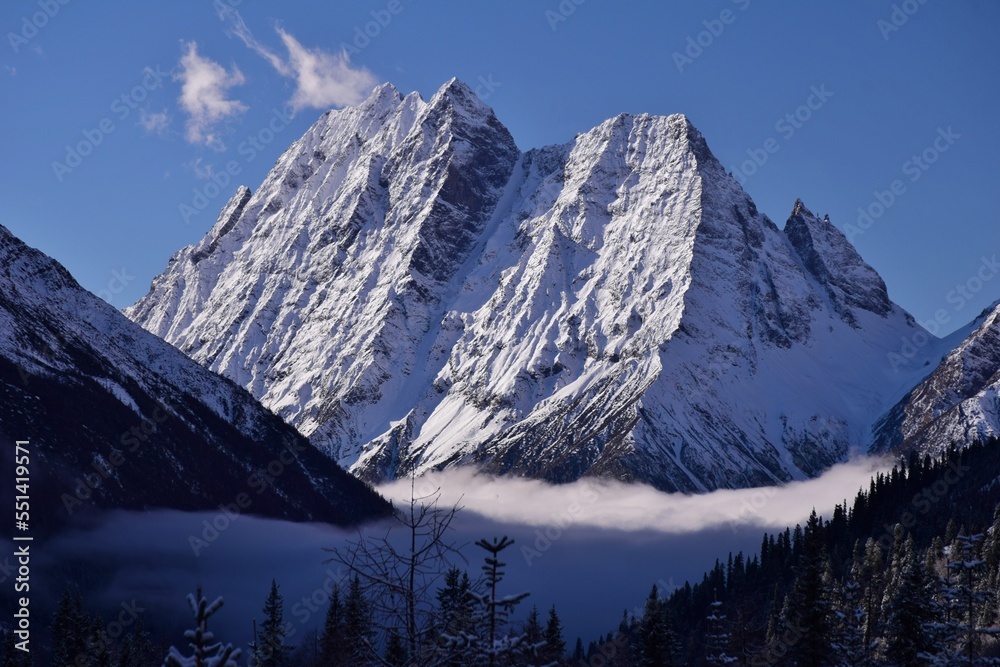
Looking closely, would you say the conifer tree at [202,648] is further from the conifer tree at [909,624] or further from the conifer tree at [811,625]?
the conifer tree at [811,625]

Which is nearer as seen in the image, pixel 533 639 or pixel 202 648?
pixel 202 648

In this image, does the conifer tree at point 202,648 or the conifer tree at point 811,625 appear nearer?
the conifer tree at point 202,648

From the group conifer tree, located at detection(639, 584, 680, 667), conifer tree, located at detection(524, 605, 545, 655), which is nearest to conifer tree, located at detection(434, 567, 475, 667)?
conifer tree, located at detection(524, 605, 545, 655)

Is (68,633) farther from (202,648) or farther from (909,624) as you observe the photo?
(202,648)

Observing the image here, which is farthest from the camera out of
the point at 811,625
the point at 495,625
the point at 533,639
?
the point at 811,625

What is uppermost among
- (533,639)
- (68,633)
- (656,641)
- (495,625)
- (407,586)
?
(407,586)

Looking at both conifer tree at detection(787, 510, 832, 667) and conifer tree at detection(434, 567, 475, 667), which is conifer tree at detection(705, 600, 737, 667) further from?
conifer tree at detection(434, 567, 475, 667)

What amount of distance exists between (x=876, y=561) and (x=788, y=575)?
115ft

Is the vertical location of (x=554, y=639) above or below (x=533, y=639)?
below

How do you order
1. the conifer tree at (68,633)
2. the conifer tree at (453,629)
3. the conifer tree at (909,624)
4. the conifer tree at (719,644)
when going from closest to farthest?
the conifer tree at (453,629)
the conifer tree at (909,624)
the conifer tree at (719,644)
the conifer tree at (68,633)

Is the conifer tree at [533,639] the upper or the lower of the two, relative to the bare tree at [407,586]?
lower

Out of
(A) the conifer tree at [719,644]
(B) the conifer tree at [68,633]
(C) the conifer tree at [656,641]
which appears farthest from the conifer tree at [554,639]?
(B) the conifer tree at [68,633]

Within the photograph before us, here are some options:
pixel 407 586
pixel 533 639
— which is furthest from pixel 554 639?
pixel 407 586

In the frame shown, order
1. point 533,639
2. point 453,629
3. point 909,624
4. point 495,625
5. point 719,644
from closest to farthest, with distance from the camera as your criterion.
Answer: point 453,629 < point 495,625 < point 909,624 < point 533,639 < point 719,644
